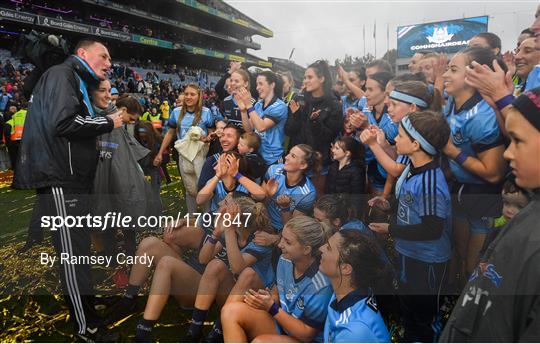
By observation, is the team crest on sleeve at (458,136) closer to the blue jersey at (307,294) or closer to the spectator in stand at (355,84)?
the blue jersey at (307,294)

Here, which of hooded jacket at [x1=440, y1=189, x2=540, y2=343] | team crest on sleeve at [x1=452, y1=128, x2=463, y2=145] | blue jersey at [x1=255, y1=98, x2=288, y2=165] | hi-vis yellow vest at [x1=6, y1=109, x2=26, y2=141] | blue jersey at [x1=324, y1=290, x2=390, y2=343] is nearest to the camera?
hooded jacket at [x1=440, y1=189, x2=540, y2=343]

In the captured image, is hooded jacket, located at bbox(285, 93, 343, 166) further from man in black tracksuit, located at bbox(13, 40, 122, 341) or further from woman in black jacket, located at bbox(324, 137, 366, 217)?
man in black tracksuit, located at bbox(13, 40, 122, 341)

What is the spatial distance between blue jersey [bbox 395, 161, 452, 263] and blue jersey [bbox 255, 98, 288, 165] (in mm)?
1243

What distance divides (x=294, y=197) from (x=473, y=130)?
0.99 metres

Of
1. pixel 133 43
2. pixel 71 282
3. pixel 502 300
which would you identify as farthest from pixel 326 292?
pixel 133 43

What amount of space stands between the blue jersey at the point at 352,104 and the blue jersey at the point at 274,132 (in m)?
0.45

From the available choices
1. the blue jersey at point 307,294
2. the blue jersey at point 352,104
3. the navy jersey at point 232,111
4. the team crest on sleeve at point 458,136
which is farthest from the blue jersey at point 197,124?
the team crest on sleeve at point 458,136

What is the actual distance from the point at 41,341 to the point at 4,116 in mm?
6779

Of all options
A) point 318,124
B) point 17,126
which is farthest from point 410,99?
point 17,126

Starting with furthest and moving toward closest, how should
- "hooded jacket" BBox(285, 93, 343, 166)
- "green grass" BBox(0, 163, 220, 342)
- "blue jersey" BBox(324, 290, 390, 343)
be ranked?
"hooded jacket" BBox(285, 93, 343, 166) → "green grass" BBox(0, 163, 220, 342) → "blue jersey" BBox(324, 290, 390, 343)

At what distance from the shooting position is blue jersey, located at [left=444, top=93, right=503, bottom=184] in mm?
1517

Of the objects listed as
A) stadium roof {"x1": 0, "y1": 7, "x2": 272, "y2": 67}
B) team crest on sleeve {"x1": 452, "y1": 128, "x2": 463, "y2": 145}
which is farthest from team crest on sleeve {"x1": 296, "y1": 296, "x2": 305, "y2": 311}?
stadium roof {"x1": 0, "y1": 7, "x2": 272, "y2": 67}

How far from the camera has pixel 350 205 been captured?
2.12m

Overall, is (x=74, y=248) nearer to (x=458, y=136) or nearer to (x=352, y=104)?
(x=458, y=136)
